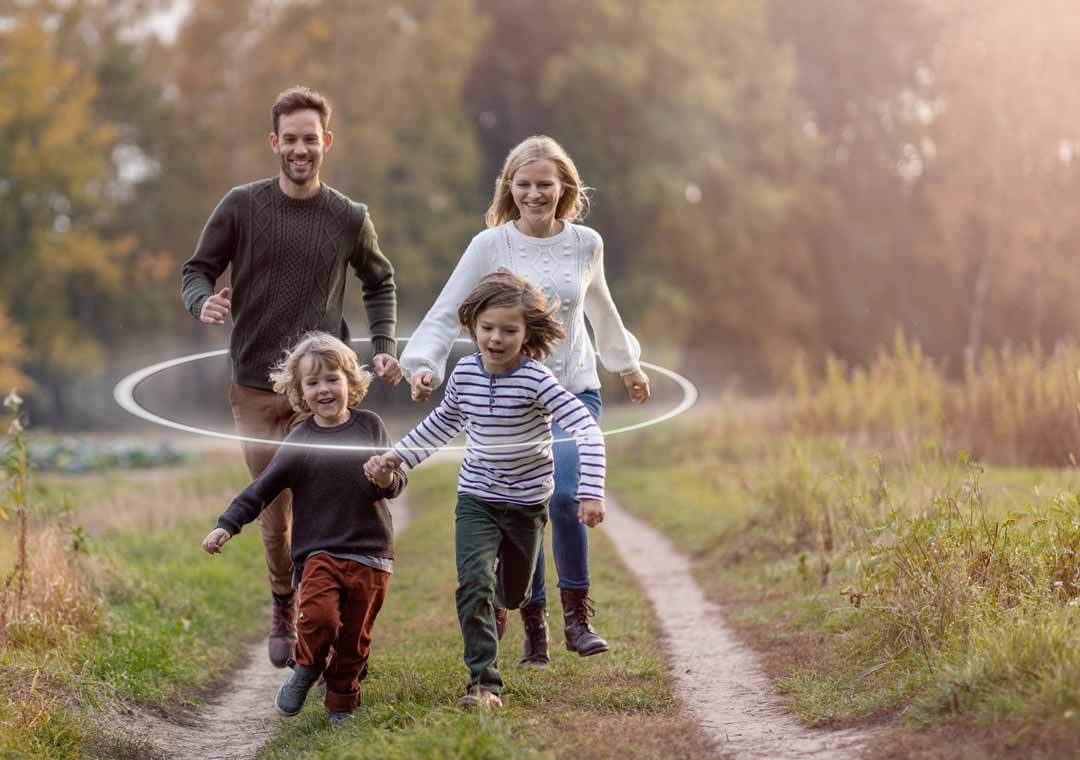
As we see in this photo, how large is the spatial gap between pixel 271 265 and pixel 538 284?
1232 millimetres

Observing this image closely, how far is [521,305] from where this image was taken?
5.14 meters

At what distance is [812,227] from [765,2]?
6.87 metres

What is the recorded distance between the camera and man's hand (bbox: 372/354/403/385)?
5.73 metres

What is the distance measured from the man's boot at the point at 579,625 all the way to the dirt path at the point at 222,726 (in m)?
1.42

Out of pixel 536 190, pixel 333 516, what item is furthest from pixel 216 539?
pixel 536 190

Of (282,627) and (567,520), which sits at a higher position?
(567,520)

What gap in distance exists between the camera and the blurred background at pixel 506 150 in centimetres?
2894

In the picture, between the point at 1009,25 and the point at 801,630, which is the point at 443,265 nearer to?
the point at 1009,25

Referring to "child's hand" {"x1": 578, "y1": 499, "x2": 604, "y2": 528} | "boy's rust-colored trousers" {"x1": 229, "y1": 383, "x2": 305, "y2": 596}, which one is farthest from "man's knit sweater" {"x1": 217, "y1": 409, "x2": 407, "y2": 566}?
"child's hand" {"x1": 578, "y1": 499, "x2": 604, "y2": 528}

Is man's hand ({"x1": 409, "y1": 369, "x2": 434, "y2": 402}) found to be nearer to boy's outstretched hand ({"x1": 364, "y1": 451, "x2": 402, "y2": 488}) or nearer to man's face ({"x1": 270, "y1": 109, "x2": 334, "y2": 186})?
boy's outstretched hand ({"x1": 364, "y1": 451, "x2": 402, "y2": 488})

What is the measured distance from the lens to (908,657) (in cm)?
546

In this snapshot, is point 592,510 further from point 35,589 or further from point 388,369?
point 35,589

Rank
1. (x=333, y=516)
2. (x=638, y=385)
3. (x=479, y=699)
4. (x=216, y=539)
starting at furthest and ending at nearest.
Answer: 1. (x=638, y=385)
2. (x=333, y=516)
3. (x=216, y=539)
4. (x=479, y=699)
